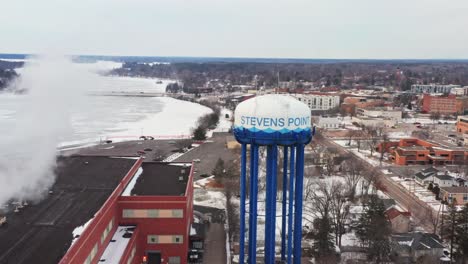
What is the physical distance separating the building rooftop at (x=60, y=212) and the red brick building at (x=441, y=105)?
99.3m

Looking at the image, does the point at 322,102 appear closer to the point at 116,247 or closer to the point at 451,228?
the point at 451,228

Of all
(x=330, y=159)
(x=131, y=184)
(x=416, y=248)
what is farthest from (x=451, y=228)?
(x=330, y=159)

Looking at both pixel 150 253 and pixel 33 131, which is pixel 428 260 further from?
pixel 33 131

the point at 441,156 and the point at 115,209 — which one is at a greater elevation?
the point at 115,209

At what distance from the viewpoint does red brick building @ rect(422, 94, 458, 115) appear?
117000mm

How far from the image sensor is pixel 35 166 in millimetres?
31688

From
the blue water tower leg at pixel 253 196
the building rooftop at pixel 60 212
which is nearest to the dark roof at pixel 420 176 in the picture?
the building rooftop at pixel 60 212

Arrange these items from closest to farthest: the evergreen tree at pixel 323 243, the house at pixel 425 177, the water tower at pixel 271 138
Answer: the water tower at pixel 271 138 → the evergreen tree at pixel 323 243 → the house at pixel 425 177

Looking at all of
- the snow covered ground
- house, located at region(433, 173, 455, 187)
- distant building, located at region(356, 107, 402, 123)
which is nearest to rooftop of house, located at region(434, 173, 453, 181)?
house, located at region(433, 173, 455, 187)

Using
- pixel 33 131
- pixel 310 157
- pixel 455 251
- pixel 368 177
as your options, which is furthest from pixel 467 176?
pixel 33 131

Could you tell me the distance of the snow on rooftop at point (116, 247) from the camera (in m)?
25.3

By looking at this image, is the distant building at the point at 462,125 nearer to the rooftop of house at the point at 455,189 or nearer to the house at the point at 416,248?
the rooftop of house at the point at 455,189

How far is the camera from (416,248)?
31.6m

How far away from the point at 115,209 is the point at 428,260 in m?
19.9
